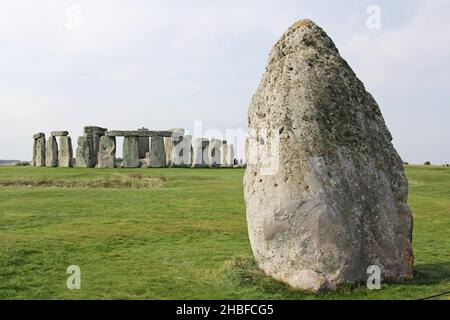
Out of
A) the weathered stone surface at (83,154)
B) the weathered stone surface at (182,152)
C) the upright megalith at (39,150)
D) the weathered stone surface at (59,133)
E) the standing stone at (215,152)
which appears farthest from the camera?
the standing stone at (215,152)

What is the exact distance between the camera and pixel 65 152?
44.6 meters

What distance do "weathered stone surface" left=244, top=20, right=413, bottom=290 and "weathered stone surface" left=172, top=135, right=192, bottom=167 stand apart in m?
36.9

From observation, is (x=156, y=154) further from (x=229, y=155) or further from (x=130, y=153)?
(x=229, y=155)

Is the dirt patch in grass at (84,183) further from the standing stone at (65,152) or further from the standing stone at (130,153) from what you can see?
the standing stone at (65,152)

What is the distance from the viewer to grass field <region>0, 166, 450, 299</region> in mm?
9773

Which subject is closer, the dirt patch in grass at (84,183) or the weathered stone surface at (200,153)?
the dirt patch in grass at (84,183)

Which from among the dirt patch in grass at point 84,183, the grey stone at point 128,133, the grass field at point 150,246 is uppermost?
the grey stone at point 128,133

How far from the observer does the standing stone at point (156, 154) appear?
145 ft

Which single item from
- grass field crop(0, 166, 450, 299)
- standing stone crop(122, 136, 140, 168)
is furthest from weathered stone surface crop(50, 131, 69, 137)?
grass field crop(0, 166, 450, 299)

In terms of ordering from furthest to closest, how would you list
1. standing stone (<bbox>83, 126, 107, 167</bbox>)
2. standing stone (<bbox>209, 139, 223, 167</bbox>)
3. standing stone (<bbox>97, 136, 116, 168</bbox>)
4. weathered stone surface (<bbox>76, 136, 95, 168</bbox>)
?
standing stone (<bbox>209, 139, 223, 167</bbox>), standing stone (<bbox>83, 126, 107, 167</bbox>), weathered stone surface (<bbox>76, 136, 95, 168</bbox>), standing stone (<bbox>97, 136, 116, 168</bbox>)

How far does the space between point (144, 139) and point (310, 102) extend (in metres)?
43.6

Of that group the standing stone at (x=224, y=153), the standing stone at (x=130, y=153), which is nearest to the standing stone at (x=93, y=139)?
the standing stone at (x=130, y=153)

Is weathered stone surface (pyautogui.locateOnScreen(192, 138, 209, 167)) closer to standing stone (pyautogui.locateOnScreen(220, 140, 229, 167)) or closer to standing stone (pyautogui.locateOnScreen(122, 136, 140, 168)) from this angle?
standing stone (pyautogui.locateOnScreen(220, 140, 229, 167))

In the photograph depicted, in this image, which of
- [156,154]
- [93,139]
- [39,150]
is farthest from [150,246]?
[39,150]
